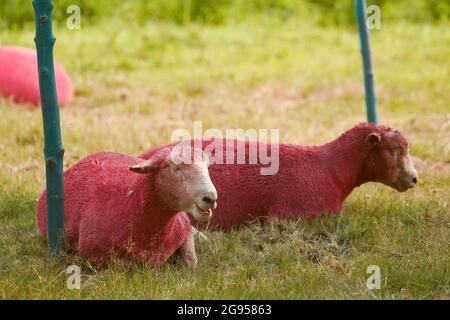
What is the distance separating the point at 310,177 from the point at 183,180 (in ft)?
5.04

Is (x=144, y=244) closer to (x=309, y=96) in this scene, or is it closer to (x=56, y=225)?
(x=56, y=225)

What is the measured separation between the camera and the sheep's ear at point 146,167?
4.94 meters

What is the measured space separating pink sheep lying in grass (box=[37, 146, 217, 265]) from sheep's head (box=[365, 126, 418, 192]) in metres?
1.55

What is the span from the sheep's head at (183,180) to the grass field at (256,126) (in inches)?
17.5

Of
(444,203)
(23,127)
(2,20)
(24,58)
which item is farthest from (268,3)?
(444,203)

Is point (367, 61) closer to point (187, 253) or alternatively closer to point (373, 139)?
point (373, 139)

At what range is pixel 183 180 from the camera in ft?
16.2
